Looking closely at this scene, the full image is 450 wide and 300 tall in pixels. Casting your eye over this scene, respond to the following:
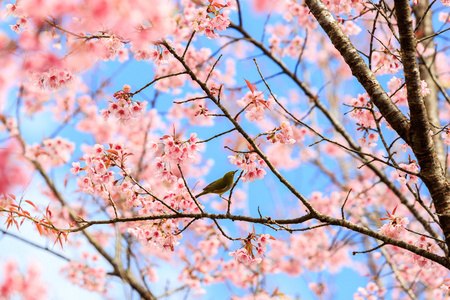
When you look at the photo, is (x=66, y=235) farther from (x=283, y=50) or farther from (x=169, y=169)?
(x=283, y=50)

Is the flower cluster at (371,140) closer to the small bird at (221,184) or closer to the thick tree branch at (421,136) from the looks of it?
the thick tree branch at (421,136)

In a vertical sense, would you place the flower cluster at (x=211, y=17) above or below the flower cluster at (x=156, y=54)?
above

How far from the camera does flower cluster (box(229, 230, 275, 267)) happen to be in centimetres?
240

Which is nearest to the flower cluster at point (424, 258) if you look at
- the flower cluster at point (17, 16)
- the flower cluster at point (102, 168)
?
the flower cluster at point (102, 168)

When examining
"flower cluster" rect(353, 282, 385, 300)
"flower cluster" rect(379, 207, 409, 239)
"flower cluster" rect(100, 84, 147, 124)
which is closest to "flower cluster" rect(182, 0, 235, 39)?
"flower cluster" rect(100, 84, 147, 124)

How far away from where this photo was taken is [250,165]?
2.43 meters

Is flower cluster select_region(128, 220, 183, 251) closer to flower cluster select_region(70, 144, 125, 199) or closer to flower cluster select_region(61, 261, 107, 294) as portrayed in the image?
flower cluster select_region(70, 144, 125, 199)

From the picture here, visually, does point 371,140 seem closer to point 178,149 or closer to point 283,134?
point 283,134

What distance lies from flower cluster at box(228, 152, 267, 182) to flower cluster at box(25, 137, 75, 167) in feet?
15.0

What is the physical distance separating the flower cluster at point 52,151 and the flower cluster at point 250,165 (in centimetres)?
457

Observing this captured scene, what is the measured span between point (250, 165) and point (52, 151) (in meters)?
4.95

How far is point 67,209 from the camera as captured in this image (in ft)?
15.6

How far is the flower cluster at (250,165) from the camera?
2441mm

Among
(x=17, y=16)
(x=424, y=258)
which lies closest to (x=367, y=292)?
(x=424, y=258)
